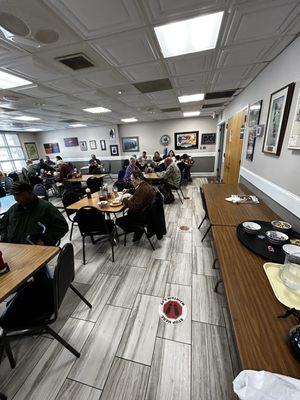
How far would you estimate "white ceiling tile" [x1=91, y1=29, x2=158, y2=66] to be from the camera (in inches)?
64.3

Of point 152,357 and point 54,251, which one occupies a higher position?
point 54,251

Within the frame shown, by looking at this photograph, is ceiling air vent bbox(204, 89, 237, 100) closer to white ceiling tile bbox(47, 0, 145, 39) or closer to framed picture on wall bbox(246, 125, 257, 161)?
framed picture on wall bbox(246, 125, 257, 161)

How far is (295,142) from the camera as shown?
1753mm

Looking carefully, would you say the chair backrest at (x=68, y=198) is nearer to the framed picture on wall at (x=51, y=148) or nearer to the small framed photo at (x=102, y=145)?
the small framed photo at (x=102, y=145)

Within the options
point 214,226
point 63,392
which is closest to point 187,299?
point 214,226

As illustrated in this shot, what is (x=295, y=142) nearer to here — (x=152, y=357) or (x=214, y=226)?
(x=214, y=226)

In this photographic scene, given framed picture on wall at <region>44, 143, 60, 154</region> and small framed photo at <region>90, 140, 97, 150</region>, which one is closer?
small framed photo at <region>90, 140, 97, 150</region>

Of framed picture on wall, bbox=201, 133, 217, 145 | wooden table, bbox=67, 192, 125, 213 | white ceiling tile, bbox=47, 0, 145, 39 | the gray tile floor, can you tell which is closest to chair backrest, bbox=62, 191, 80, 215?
wooden table, bbox=67, 192, 125, 213

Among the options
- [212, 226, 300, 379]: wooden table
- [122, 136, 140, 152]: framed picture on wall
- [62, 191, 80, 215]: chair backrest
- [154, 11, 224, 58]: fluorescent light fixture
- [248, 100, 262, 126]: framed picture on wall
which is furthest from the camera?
[122, 136, 140, 152]: framed picture on wall

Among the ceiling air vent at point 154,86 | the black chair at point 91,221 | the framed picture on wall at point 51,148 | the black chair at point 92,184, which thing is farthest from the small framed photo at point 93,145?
the black chair at point 91,221

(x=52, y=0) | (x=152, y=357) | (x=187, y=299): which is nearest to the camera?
(x=52, y=0)

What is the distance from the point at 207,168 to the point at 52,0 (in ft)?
25.6

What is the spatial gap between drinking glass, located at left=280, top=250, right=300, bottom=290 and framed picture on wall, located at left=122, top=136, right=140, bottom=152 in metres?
8.24

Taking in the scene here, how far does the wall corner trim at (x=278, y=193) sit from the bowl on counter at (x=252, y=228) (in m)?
0.49
